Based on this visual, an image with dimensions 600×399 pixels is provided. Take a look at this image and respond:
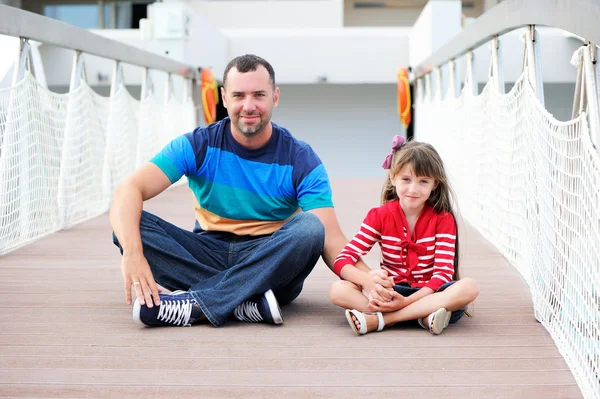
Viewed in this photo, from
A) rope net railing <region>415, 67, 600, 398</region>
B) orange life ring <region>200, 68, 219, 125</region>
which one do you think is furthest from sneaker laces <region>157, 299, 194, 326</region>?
orange life ring <region>200, 68, 219, 125</region>

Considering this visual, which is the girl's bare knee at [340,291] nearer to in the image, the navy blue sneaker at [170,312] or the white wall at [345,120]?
the navy blue sneaker at [170,312]

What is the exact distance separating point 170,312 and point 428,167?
904 mm

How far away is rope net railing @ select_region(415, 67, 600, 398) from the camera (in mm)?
2152

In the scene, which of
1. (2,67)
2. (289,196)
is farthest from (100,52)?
(289,196)

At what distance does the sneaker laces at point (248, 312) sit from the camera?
2680mm

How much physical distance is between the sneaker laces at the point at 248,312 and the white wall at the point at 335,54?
418 inches

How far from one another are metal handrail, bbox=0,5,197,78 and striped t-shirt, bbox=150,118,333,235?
4.97 ft

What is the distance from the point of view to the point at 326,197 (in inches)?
111

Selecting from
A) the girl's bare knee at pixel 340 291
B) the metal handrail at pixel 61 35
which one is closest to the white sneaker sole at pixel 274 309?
the girl's bare knee at pixel 340 291

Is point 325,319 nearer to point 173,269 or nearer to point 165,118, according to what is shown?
point 173,269

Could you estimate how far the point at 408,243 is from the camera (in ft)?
8.84

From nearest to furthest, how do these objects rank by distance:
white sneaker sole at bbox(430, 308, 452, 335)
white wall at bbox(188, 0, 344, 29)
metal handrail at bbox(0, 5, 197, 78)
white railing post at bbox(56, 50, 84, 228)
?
white sneaker sole at bbox(430, 308, 452, 335) → metal handrail at bbox(0, 5, 197, 78) → white railing post at bbox(56, 50, 84, 228) → white wall at bbox(188, 0, 344, 29)

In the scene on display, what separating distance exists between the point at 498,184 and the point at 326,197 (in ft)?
6.15

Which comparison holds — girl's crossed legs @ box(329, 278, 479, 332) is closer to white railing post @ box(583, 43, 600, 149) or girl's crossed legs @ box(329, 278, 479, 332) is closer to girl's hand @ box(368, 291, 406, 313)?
girl's hand @ box(368, 291, 406, 313)
